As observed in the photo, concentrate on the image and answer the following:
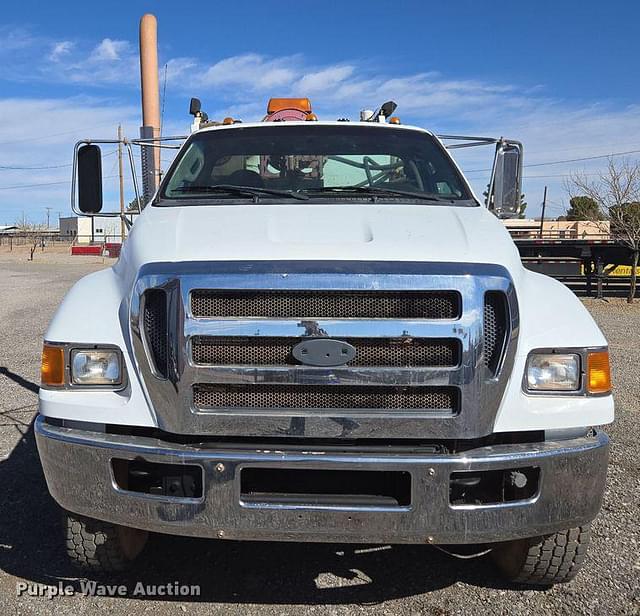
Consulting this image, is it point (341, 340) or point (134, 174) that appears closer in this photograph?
point (341, 340)

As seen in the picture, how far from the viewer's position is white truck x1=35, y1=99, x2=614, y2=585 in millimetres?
2605

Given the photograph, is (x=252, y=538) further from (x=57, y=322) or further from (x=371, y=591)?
(x=57, y=322)

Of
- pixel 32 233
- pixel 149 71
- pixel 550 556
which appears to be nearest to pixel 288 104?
pixel 149 71

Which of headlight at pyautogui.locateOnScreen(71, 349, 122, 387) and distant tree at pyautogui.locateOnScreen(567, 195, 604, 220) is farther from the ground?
distant tree at pyautogui.locateOnScreen(567, 195, 604, 220)

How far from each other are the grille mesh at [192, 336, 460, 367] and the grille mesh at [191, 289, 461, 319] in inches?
3.8

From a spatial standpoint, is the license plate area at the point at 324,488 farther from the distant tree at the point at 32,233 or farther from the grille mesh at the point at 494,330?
the distant tree at the point at 32,233

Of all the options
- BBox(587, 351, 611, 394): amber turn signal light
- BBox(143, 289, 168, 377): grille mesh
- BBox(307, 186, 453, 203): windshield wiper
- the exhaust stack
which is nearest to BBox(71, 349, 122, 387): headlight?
BBox(143, 289, 168, 377): grille mesh

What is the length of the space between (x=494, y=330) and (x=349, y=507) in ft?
2.97

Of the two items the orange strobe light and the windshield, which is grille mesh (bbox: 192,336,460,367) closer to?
the windshield

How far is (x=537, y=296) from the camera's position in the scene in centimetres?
300

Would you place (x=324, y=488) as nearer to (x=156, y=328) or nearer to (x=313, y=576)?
(x=313, y=576)

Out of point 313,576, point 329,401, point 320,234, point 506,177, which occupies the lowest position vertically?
point 313,576

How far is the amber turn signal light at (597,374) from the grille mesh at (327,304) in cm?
64

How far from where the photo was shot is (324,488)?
277cm
